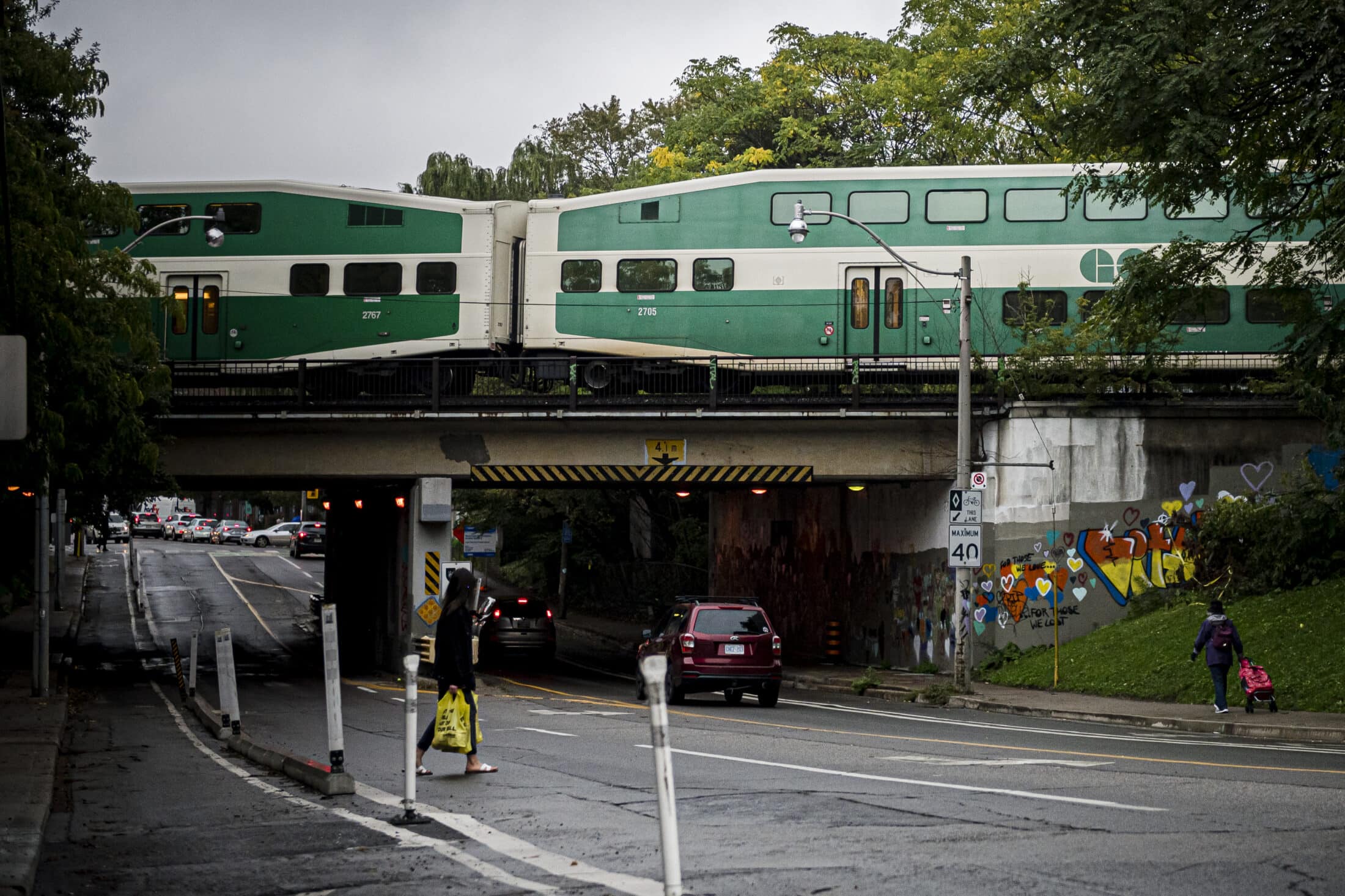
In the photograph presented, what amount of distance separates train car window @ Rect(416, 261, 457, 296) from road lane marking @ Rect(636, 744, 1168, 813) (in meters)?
17.3

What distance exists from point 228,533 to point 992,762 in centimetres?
8372

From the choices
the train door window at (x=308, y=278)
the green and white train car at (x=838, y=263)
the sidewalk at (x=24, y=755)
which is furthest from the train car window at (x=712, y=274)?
the sidewalk at (x=24, y=755)

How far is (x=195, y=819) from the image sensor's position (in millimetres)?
10695

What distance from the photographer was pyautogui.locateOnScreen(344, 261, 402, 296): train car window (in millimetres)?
30641

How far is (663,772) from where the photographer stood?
6.33 m

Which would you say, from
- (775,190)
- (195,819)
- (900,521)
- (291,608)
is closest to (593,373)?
(775,190)

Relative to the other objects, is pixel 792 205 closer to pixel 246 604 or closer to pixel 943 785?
pixel 943 785

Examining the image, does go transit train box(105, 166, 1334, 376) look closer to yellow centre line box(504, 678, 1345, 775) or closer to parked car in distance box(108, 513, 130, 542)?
yellow centre line box(504, 678, 1345, 775)

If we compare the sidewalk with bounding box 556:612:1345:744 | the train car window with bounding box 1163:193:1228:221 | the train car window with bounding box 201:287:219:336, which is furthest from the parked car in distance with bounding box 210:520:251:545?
the train car window with bounding box 1163:193:1228:221

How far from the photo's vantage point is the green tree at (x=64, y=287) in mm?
18078

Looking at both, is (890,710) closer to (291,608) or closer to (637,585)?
(637,585)

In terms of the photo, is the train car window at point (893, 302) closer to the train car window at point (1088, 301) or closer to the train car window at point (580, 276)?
the train car window at point (1088, 301)

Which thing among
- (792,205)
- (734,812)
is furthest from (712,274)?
(734,812)

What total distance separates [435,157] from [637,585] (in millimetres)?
18368
